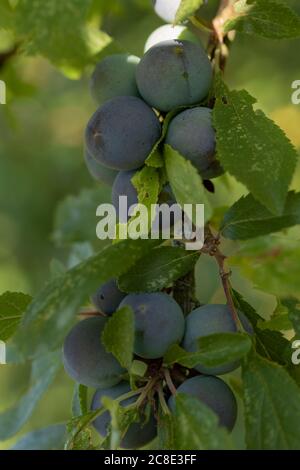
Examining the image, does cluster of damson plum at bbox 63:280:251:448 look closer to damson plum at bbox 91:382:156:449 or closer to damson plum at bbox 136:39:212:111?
damson plum at bbox 91:382:156:449

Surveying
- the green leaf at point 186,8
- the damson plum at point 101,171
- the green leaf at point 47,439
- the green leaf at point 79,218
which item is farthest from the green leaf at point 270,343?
the green leaf at point 79,218

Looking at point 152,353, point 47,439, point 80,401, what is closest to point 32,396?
point 47,439

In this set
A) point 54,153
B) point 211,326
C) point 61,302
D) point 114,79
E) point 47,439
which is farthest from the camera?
point 54,153

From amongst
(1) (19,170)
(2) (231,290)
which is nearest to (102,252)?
(2) (231,290)

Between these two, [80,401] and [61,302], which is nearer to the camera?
[61,302]

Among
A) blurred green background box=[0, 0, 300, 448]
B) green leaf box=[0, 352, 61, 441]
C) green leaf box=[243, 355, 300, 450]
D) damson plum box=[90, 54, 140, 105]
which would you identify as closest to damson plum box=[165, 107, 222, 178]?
damson plum box=[90, 54, 140, 105]

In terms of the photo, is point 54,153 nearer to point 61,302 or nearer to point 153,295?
point 153,295

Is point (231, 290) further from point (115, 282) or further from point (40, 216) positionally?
point (40, 216)
